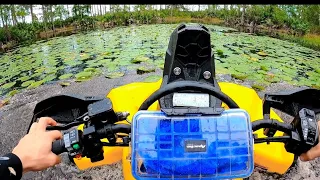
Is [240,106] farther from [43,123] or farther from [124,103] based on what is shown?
[43,123]

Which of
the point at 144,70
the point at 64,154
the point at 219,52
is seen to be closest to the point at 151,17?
the point at 219,52

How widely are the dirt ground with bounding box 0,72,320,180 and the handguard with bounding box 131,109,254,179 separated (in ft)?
4.39

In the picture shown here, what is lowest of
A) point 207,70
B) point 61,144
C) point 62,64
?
point 62,64

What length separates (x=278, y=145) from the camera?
1.60 m

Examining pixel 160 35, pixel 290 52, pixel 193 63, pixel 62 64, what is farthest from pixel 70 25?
pixel 193 63

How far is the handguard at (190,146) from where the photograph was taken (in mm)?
1051

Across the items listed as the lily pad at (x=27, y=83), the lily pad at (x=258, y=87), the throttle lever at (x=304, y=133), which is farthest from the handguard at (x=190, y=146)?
the lily pad at (x=27, y=83)

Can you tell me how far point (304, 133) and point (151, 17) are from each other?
8.12 meters

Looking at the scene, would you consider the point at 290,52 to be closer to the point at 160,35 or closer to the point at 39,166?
the point at 160,35

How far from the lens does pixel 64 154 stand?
8.45ft

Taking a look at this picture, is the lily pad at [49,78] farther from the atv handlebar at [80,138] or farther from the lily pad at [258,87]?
the atv handlebar at [80,138]

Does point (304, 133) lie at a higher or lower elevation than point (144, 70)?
higher

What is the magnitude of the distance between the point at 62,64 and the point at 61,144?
3.85 m

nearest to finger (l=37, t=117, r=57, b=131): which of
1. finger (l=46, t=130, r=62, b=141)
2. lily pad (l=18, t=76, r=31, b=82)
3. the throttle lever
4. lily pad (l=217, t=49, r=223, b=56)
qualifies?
finger (l=46, t=130, r=62, b=141)
